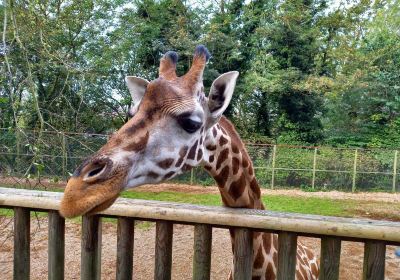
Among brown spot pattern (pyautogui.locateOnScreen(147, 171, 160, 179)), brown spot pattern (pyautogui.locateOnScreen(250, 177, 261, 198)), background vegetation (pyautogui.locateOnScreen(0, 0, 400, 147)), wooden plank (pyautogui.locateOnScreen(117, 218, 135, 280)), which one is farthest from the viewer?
background vegetation (pyautogui.locateOnScreen(0, 0, 400, 147))

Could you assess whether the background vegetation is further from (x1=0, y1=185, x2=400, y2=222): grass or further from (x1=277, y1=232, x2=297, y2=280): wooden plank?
(x1=277, y1=232, x2=297, y2=280): wooden plank

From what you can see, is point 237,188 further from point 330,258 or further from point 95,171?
point 95,171

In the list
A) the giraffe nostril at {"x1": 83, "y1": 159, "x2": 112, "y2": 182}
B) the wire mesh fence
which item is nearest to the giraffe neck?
the giraffe nostril at {"x1": 83, "y1": 159, "x2": 112, "y2": 182}

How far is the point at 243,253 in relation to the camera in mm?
1697

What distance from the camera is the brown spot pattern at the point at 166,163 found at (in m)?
1.64

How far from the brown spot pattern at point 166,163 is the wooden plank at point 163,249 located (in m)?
0.29

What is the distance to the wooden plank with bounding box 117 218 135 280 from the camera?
1.83m

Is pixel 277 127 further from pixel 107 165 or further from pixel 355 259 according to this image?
pixel 107 165

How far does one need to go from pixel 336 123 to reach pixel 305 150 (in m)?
5.76

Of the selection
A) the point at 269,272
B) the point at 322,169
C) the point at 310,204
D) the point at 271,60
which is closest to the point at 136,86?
the point at 269,272

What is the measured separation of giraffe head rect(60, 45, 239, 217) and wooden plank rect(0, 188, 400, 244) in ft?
0.57

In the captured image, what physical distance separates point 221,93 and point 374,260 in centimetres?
96

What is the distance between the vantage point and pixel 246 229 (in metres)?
1.67

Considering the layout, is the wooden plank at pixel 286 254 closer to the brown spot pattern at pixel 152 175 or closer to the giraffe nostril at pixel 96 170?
the brown spot pattern at pixel 152 175
